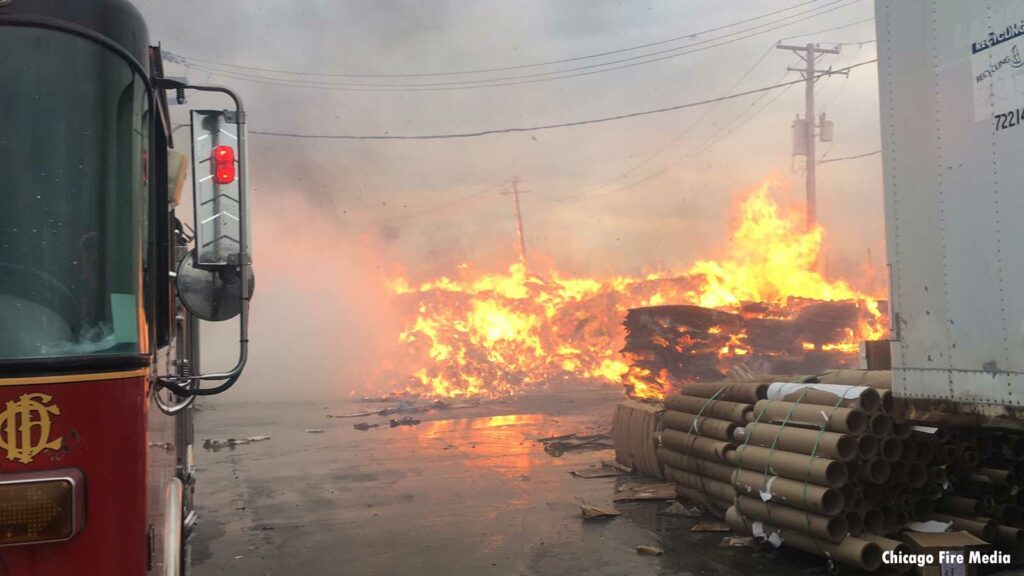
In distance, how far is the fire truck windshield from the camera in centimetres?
221

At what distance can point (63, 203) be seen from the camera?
89.3 inches

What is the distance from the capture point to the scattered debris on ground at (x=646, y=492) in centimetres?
947

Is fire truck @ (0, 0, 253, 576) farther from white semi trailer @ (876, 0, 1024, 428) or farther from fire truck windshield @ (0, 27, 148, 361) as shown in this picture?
white semi trailer @ (876, 0, 1024, 428)

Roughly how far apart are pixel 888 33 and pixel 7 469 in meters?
5.10

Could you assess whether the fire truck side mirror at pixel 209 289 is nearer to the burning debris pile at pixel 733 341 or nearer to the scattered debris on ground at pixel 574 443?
the scattered debris on ground at pixel 574 443

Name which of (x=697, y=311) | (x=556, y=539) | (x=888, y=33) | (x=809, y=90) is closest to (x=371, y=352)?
(x=697, y=311)

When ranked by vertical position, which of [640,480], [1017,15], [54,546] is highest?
[1017,15]

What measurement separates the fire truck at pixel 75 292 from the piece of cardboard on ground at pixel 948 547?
5731mm

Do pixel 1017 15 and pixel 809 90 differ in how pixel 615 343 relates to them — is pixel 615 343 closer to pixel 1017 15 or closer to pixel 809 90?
pixel 809 90

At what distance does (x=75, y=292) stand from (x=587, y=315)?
90.1ft

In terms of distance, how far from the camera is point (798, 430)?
21.6 ft

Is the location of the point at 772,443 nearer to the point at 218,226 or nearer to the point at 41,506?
the point at 218,226

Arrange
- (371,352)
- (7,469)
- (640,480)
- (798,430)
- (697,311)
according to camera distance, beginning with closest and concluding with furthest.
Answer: (7,469)
(798,430)
(640,480)
(697,311)
(371,352)

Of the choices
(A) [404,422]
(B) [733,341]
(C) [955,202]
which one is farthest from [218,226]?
(B) [733,341]
